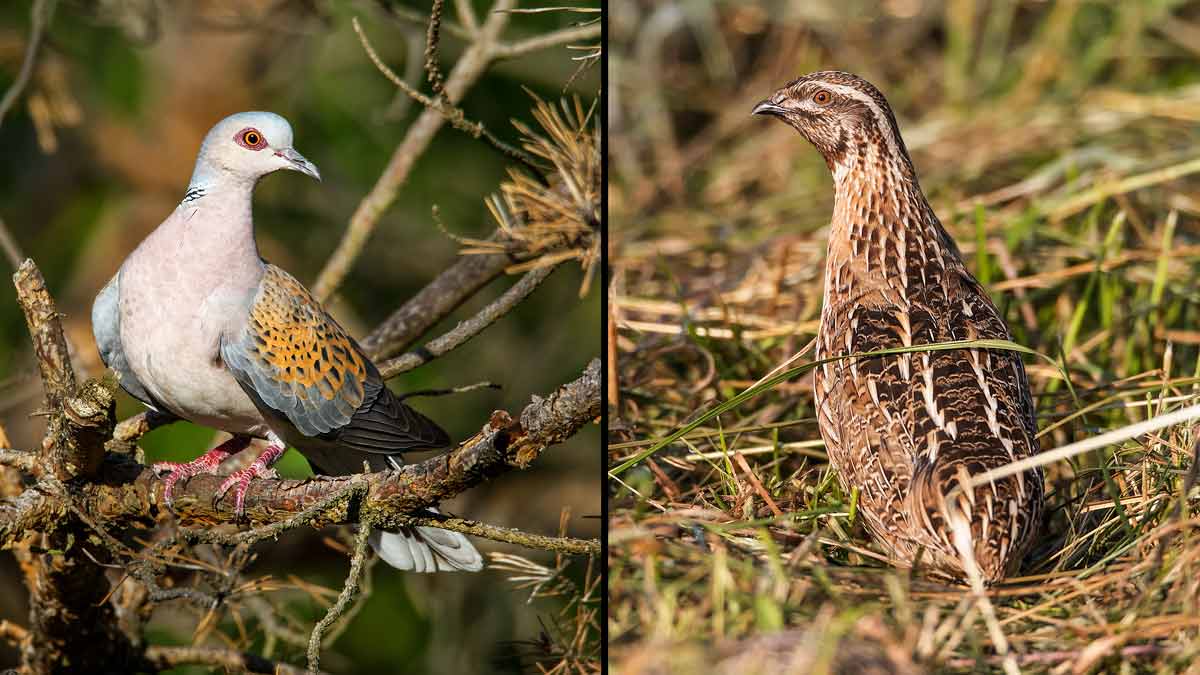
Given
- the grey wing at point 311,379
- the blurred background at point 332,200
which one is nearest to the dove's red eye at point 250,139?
the grey wing at point 311,379

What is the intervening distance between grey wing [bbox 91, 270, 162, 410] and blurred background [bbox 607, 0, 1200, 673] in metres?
0.99

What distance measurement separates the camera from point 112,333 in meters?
2.44

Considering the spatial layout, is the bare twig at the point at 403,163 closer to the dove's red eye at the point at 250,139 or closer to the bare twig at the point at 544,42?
the bare twig at the point at 544,42

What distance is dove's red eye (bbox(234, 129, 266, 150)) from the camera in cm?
247

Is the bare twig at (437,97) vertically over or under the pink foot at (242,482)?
over

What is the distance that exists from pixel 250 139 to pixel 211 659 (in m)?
1.06

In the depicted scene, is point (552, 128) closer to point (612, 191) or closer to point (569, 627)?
point (569, 627)

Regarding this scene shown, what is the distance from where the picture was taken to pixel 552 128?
8.12 ft

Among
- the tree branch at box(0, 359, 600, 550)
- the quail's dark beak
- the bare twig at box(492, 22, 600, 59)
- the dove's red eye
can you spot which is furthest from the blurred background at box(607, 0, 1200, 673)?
the dove's red eye

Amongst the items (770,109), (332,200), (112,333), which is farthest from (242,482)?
(332,200)

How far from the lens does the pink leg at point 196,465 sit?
2.26 metres

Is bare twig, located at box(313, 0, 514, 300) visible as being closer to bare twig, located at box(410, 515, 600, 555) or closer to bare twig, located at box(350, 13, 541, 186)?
bare twig, located at box(350, 13, 541, 186)

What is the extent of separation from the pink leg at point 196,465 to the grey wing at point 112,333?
0.54ft

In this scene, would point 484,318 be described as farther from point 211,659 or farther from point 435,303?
point 211,659
